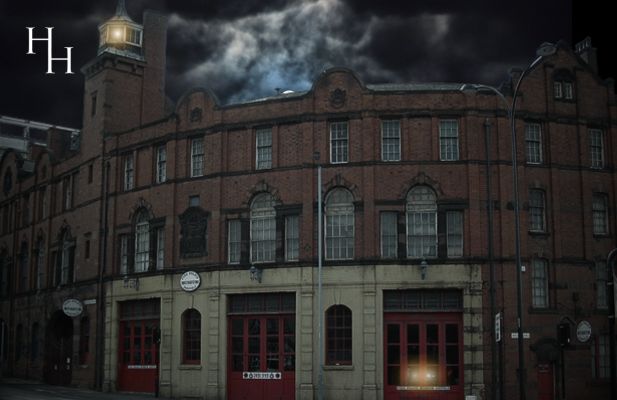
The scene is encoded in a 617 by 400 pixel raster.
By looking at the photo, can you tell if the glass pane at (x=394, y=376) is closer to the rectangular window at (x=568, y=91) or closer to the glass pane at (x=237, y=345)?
the glass pane at (x=237, y=345)

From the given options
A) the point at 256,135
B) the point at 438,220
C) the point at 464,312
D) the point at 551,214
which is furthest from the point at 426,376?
the point at 256,135

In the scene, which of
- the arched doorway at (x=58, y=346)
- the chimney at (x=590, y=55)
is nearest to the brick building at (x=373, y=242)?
the chimney at (x=590, y=55)

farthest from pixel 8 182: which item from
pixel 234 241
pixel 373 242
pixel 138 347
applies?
pixel 373 242

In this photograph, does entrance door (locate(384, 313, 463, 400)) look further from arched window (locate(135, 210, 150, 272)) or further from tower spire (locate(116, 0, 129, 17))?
tower spire (locate(116, 0, 129, 17))

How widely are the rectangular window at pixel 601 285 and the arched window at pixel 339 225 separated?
434 inches

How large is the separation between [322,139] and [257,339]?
9221mm

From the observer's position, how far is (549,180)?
38062mm

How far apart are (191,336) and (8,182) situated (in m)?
26.9

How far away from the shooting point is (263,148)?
39594mm

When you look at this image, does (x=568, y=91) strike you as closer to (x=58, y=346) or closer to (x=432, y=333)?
(x=432, y=333)

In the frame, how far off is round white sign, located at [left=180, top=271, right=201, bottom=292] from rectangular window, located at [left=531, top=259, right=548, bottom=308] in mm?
14770

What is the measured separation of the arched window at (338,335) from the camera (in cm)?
3656

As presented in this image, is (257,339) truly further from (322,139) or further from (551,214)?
(551,214)

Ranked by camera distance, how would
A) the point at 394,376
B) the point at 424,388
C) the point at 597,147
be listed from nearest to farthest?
the point at 424,388 → the point at 394,376 → the point at 597,147
